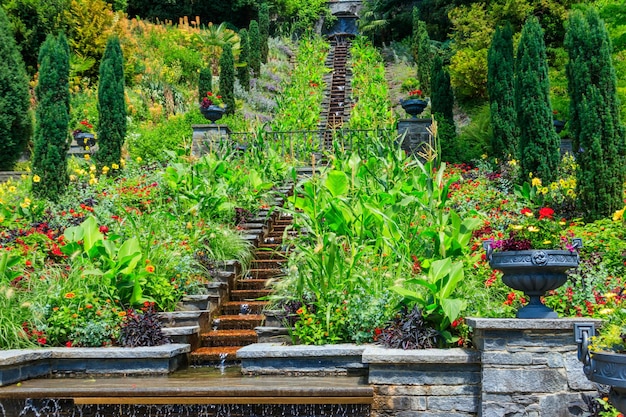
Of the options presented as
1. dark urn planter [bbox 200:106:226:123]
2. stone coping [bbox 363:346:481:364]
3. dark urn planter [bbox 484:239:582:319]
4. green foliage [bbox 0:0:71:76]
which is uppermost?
green foliage [bbox 0:0:71:76]

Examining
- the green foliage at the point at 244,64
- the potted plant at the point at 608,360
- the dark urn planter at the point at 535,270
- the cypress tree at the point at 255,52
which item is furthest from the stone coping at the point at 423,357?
the cypress tree at the point at 255,52

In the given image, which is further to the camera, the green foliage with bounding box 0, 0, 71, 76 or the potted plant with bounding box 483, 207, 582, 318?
the green foliage with bounding box 0, 0, 71, 76

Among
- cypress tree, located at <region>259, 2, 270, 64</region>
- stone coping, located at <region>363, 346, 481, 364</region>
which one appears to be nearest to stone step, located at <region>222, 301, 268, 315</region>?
stone coping, located at <region>363, 346, 481, 364</region>

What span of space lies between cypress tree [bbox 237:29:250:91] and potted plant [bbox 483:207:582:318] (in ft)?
53.4

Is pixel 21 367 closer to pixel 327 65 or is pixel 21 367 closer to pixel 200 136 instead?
pixel 200 136

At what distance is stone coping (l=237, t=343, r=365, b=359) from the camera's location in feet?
18.4

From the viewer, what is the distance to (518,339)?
484 centimetres

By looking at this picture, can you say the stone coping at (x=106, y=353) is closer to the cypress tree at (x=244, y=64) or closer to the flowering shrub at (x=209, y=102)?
the flowering shrub at (x=209, y=102)

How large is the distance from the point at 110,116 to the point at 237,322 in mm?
6705

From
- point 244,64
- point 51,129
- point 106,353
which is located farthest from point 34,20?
point 106,353

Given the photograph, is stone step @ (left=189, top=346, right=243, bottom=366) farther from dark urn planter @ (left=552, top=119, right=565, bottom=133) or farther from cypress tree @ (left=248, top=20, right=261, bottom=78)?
cypress tree @ (left=248, top=20, right=261, bottom=78)

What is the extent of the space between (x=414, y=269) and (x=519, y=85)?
5.50 metres

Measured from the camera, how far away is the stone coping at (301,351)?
221 inches

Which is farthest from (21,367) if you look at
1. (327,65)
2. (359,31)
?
(359,31)
